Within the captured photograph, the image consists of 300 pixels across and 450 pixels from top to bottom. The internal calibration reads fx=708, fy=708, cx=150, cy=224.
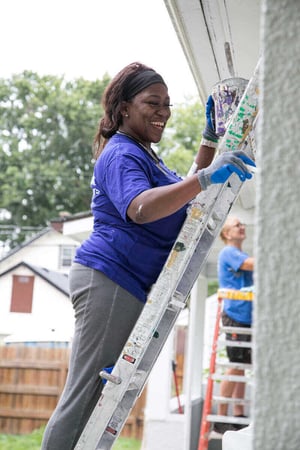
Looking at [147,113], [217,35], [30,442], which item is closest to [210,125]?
[147,113]

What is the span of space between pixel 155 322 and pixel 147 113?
63cm

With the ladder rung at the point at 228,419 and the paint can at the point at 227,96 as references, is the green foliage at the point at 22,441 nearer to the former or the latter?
the ladder rung at the point at 228,419

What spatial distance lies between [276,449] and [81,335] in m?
1.17

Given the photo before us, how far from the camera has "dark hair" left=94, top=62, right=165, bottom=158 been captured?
2.04m

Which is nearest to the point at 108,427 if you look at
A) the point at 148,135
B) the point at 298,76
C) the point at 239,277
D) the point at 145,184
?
the point at 145,184

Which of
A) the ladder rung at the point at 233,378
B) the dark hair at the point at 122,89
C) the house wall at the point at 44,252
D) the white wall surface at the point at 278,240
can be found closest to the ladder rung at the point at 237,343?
the ladder rung at the point at 233,378

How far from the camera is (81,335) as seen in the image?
1.88m

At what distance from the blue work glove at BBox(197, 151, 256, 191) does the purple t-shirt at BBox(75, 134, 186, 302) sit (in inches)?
10.7

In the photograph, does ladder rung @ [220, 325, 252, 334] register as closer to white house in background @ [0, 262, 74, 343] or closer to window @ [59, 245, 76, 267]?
white house in background @ [0, 262, 74, 343]

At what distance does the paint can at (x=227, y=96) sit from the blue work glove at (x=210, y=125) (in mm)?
109

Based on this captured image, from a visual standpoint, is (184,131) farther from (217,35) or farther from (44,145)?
(217,35)

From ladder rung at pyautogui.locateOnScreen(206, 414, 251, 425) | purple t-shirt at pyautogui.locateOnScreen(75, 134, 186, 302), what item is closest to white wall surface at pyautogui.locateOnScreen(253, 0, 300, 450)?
purple t-shirt at pyautogui.locateOnScreen(75, 134, 186, 302)

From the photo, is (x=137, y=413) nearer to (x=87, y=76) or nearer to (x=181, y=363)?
(x=181, y=363)

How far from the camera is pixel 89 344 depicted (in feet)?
6.12
